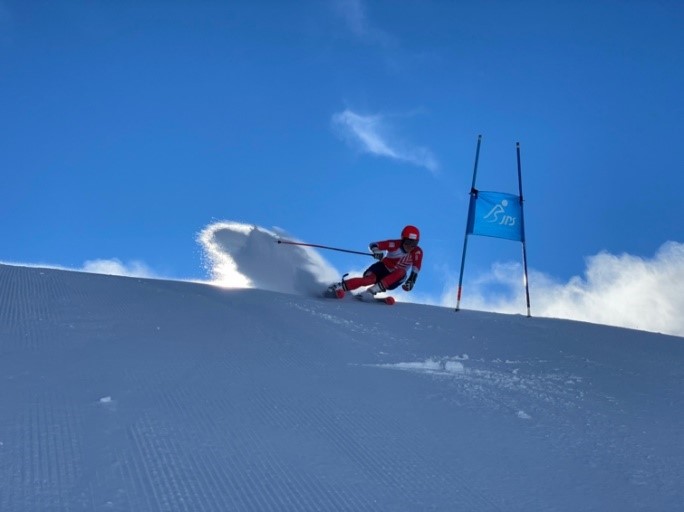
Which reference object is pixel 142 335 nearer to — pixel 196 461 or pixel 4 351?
pixel 4 351

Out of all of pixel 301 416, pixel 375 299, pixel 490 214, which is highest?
pixel 490 214

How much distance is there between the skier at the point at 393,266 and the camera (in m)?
10.3

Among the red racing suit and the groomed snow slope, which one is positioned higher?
the red racing suit

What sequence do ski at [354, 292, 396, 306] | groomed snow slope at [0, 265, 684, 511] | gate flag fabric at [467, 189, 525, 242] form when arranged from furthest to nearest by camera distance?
gate flag fabric at [467, 189, 525, 242], ski at [354, 292, 396, 306], groomed snow slope at [0, 265, 684, 511]

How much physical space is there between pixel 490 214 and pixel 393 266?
1924 millimetres

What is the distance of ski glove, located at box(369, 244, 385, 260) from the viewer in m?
→ 10.4

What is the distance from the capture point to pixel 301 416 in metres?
4.10

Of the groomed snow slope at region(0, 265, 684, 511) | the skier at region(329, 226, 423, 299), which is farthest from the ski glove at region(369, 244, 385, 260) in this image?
the groomed snow slope at region(0, 265, 684, 511)

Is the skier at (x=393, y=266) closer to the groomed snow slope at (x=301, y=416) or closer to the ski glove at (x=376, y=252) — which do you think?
the ski glove at (x=376, y=252)

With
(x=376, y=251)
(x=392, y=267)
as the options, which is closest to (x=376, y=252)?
(x=376, y=251)

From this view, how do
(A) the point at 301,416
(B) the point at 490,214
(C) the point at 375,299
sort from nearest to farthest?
1. (A) the point at 301,416
2. (C) the point at 375,299
3. (B) the point at 490,214

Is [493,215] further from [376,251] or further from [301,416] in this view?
[301,416]

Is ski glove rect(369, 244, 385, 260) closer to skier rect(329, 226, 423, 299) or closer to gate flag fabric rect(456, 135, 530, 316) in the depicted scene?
skier rect(329, 226, 423, 299)

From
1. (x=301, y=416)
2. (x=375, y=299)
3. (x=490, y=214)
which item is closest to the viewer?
(x=301, y=416)
